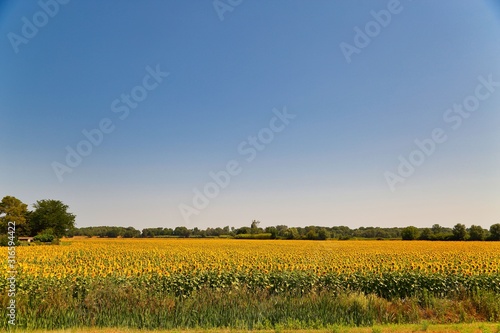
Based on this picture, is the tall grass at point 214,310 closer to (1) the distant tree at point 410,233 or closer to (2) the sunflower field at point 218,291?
(2) the sunflower field at point 218,291

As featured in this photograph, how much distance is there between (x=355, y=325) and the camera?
10359 mm

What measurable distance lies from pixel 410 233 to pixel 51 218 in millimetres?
62396

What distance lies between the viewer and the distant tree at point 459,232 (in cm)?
6488

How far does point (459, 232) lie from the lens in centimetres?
6556

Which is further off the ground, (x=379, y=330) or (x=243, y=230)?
(x=243, y=230)

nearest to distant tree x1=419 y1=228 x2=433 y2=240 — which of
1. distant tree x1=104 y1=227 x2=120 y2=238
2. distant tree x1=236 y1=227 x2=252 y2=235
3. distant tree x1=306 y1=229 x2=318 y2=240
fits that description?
distant tree x1=306 y1=229 x2=318 y2=240

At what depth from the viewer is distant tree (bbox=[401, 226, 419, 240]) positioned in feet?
223

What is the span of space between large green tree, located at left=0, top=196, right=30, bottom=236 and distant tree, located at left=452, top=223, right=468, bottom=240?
73.1m

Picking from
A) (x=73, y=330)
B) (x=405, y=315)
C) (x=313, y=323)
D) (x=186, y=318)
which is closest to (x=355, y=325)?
(x=313, y=323)

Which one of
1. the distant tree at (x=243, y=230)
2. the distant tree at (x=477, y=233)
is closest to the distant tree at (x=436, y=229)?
the distant tree at (x=477, y=233)

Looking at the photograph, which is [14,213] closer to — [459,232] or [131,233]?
[131,233]

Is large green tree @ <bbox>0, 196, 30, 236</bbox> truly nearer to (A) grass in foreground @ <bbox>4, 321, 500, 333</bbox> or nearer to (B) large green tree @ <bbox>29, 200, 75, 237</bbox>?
(B) large green tree @ <bbox>29, 200, 75, 237</bbox>

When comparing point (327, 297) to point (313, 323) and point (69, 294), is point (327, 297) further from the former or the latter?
point (69, 294)

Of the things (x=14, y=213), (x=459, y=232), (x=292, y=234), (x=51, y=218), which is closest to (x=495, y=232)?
(x=459, y=232)
